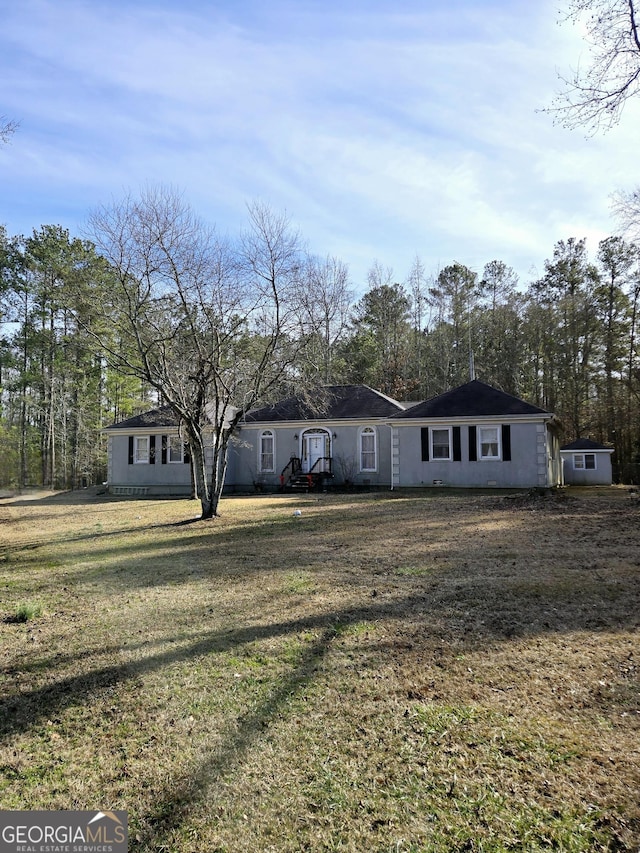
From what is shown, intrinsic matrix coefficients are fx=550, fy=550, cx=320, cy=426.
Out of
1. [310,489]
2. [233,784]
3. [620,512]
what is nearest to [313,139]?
[620,512]

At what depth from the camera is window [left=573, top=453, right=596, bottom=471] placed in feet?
87.3

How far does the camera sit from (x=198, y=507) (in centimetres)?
1745

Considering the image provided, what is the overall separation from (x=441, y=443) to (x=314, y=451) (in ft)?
18.2

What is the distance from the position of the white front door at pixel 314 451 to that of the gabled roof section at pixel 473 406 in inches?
140

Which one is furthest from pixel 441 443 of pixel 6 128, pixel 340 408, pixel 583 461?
pixel 6 128

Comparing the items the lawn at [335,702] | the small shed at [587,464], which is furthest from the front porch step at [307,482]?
the lawn at [335,702]

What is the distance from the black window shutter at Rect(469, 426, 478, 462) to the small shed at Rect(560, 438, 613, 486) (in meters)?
8.99

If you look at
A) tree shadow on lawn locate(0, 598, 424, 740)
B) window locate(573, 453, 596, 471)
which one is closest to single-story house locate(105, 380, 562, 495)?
window locate(573, 453, 596, 471)

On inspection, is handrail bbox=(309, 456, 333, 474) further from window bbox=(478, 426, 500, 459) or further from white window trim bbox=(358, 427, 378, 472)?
window bbox=(478, 426, 500, 459)

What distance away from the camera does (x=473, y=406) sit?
20484 millimetres

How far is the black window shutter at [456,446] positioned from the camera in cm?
2041

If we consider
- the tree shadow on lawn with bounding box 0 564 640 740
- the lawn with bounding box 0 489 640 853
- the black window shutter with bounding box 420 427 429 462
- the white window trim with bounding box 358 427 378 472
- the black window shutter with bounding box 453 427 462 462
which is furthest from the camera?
the white window trim with bounding box 358 427 378 472

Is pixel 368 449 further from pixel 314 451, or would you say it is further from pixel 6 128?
pixel 6 128

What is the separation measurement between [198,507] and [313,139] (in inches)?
437
